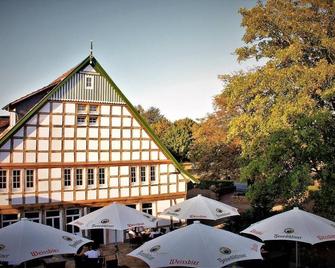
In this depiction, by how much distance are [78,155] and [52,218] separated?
4009 mm

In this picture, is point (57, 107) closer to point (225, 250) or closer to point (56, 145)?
point (56, 145)

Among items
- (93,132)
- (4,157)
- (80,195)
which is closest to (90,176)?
(80,195)

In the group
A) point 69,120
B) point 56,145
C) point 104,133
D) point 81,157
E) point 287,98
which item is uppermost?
point 287,98

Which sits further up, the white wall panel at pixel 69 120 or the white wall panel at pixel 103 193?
the white wall panel at pixel 69 120

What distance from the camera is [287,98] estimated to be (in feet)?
71.8

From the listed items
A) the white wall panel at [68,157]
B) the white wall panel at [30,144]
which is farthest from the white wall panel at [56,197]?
the white wall panel at [30,144]

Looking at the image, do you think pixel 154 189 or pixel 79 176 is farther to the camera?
pixel 154 189

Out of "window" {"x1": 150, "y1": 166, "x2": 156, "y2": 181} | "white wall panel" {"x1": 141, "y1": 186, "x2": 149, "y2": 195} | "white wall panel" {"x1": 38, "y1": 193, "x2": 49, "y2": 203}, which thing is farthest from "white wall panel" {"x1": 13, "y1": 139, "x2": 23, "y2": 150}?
"window" {"x1": 150, "y1": 166, "x2": 156, "y2": 181}

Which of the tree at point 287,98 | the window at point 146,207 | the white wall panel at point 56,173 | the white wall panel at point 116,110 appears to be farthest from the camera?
the window at point 146,207

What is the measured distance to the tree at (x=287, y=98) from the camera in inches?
768

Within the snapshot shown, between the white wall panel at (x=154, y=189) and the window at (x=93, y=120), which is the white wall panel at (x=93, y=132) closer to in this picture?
the window at (x=93, y=120)

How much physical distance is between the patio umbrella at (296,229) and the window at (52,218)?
13324 millimetres

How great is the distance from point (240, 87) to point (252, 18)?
4435mm

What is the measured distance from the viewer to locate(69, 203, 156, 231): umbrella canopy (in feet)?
51.2
